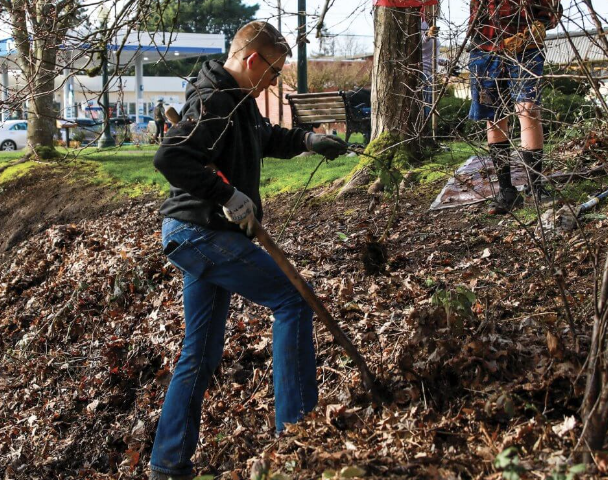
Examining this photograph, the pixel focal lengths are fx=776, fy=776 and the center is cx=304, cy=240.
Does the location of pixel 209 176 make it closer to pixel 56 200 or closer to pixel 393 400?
pixel 393 400

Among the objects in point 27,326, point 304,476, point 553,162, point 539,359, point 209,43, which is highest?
point 209,43

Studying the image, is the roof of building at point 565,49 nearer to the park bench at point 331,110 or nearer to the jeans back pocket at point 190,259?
the jeans back pocket at point 190,259

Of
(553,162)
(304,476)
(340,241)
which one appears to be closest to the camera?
(304,476)

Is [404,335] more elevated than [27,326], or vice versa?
[404,335]

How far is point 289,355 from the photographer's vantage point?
351 cm

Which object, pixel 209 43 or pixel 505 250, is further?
pixel 209 43

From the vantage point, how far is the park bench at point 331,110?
1294cm

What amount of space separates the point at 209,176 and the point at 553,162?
7.60 feet

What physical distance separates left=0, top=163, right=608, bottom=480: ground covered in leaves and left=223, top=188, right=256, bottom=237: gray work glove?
0.92 metres

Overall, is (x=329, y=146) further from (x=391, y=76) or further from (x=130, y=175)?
(x=130, y=175)

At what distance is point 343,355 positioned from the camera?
180 inches

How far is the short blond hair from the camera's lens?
3.70 m

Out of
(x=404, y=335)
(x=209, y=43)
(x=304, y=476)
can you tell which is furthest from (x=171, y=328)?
(x=209, y=43)

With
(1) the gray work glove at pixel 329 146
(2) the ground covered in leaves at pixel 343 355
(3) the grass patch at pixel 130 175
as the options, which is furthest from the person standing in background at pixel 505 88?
(3) the grass patch at pixel 130 175
